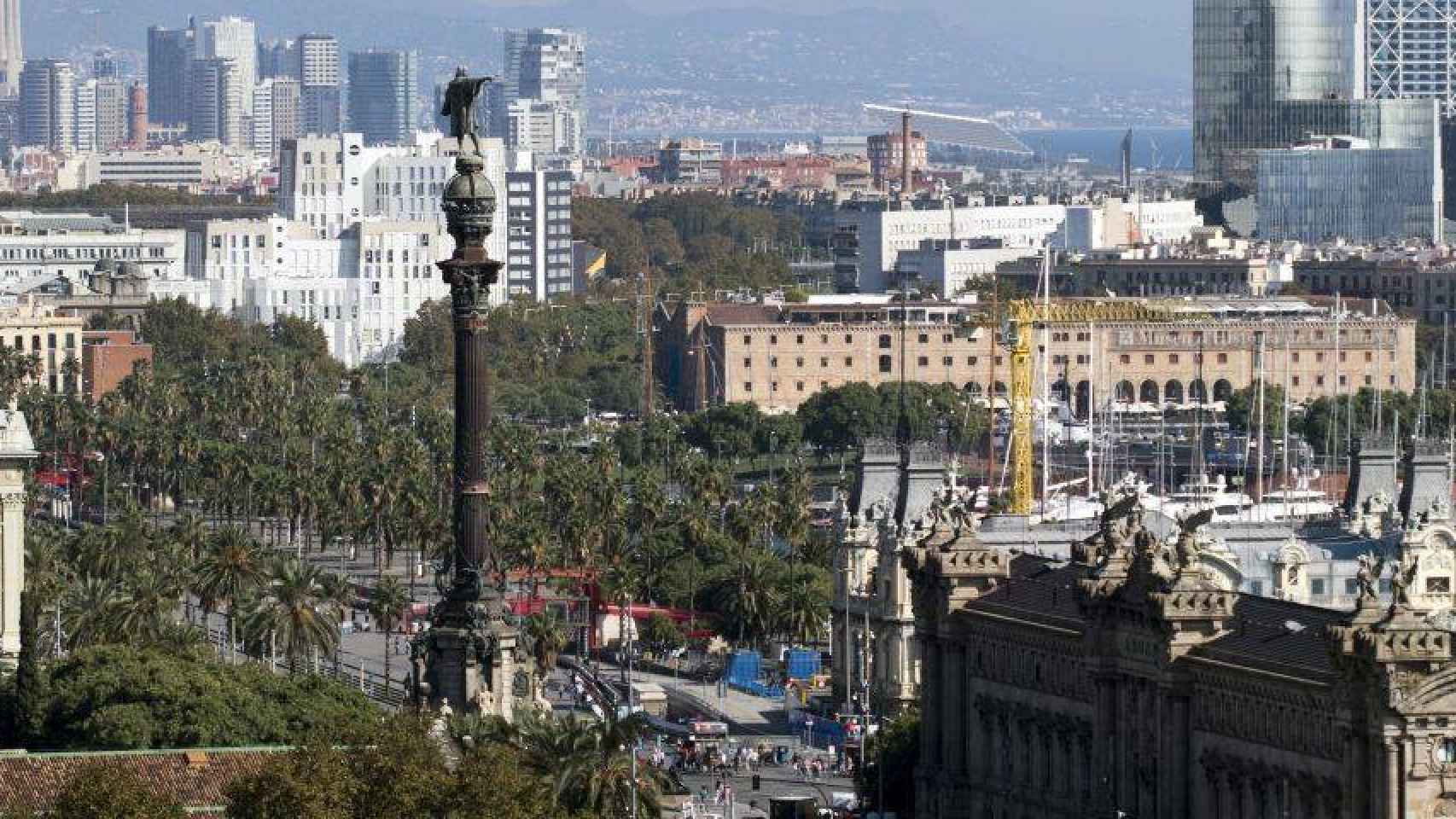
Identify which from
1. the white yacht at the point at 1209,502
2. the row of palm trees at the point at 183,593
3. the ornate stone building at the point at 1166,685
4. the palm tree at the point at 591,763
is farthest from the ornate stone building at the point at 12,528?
the palm tree at the point at 591,763

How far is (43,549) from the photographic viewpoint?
388 ft

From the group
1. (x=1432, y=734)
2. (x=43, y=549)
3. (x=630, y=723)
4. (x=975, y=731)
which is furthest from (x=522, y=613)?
(x=1432, y=734)

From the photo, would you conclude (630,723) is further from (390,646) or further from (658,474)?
(658,474)

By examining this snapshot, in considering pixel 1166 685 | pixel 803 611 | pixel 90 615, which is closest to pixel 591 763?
pixel 1166 685

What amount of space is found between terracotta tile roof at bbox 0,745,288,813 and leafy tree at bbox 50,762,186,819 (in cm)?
419

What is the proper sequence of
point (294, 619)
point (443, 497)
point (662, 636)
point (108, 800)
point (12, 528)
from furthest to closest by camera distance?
point (443, 497) → point (662, 636) → point (12, 528) → point (294, 619) → point (108, 800)

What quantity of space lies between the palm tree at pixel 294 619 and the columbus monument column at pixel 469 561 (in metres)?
26.1

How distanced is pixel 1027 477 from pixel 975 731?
194 feet

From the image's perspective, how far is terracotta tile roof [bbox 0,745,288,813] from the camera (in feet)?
248

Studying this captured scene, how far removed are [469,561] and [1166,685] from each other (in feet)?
38.9

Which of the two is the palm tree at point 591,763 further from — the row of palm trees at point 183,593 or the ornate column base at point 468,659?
the row of palm trees at point 183,593

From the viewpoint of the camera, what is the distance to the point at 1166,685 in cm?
8294

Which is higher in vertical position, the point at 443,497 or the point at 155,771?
the point at 155,771

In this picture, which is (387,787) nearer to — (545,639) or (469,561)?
(469,561)
